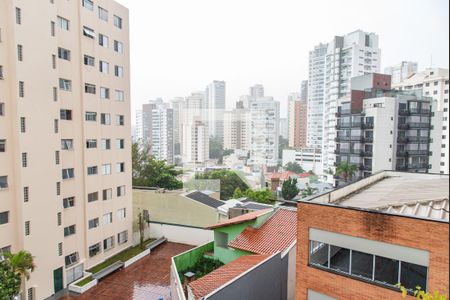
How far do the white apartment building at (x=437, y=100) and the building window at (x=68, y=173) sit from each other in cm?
4659

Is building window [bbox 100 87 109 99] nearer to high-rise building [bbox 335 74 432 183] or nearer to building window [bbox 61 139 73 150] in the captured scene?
building window [bbox 61 139 73 150]

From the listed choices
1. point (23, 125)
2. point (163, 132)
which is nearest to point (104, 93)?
point (23, 125)

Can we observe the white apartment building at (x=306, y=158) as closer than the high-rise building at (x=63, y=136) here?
No

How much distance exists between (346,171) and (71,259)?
119 ft

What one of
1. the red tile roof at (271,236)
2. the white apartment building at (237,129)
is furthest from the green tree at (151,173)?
the white apartment building at (237,129)

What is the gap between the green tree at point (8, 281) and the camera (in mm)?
12250

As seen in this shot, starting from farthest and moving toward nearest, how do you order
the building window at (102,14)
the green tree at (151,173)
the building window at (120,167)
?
the green tree at (151,173) < the building window at (120,167) < the building window at (102,14)

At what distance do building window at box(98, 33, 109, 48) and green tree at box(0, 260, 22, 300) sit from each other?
13637 mm

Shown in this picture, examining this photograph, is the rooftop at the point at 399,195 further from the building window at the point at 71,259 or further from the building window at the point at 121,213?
the building window at the point at 121,213

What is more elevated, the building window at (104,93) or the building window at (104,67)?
the building window at (104,67)

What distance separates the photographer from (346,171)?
4441 cm

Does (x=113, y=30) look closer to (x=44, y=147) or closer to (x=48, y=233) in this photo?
(x=44, y=147)

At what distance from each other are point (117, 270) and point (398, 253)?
16.8 metres

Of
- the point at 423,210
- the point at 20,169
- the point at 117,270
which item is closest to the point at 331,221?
the point at 423,210
